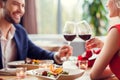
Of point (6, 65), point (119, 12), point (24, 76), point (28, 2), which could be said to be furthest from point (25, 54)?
point (28, 2)

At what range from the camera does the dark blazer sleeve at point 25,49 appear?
241cm

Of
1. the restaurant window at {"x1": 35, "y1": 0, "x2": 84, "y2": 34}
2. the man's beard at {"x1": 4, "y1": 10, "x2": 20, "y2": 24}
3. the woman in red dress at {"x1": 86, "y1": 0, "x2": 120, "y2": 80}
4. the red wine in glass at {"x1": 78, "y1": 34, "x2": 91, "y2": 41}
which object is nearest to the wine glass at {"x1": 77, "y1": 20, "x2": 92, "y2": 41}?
the red wine in glass at {"x1": 78, "y1": 34, "x2": 91, "y2": 41}

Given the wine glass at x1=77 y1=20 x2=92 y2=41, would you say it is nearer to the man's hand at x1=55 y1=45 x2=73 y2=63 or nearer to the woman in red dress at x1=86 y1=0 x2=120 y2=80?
the man's hand at x1=55 y1=45 x2=73 y2=63

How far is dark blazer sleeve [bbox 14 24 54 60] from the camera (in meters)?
2.41

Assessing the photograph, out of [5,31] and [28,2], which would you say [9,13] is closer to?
[5,31]

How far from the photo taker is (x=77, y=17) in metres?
4.55

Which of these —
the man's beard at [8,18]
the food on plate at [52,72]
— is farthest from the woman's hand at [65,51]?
the food on plate at [52,72]

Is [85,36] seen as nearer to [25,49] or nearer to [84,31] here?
[84,31]

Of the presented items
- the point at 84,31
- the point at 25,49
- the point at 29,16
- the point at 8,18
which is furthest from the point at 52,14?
the point at 84,31

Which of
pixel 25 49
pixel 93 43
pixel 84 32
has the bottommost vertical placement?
pixel 25 49

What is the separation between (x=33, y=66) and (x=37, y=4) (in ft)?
9.19

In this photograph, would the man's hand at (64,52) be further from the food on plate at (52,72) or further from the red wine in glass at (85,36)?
the food on plate at (52,72)

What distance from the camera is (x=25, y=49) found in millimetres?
2533

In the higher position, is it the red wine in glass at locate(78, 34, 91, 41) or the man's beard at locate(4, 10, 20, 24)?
the man's beard at locate(4, 10, 20, 24)
